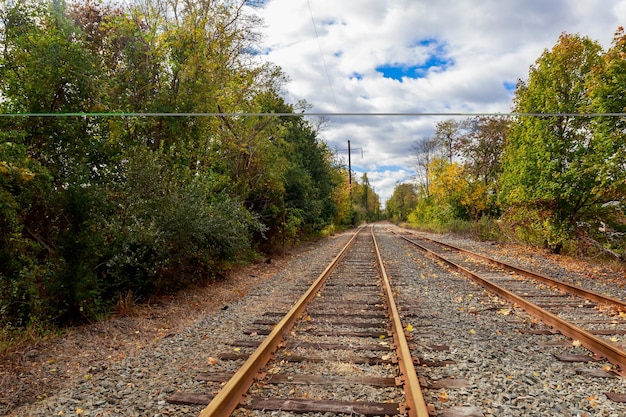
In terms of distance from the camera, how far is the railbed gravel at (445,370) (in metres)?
3.48

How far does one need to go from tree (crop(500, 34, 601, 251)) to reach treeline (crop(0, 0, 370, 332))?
414 inches

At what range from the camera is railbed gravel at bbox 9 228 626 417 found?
137 inches

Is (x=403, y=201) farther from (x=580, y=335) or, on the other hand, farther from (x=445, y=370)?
(x=445, y=370)

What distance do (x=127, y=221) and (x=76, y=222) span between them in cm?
97

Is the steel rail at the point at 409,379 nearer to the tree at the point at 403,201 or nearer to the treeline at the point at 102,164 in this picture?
the treeline at the point at 102,164

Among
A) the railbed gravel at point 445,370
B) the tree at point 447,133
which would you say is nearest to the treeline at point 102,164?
the railbed gravel at point 445,370

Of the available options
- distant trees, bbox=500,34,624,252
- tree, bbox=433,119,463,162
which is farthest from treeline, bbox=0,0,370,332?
tree, bbox=433,119,463,162

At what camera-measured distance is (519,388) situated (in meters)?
3.79

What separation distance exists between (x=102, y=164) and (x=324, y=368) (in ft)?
→ 19.7

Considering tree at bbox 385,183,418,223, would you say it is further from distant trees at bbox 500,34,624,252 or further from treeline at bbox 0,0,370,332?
treeline at bbox 0,0,370,332

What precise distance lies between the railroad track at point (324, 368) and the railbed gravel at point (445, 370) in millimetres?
147

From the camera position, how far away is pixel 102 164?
770 centimetres

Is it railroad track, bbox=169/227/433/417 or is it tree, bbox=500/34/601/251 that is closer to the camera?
railroad track, bbox=169/227/433/417

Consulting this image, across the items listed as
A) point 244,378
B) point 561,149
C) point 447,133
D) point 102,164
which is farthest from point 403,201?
point 244,378
